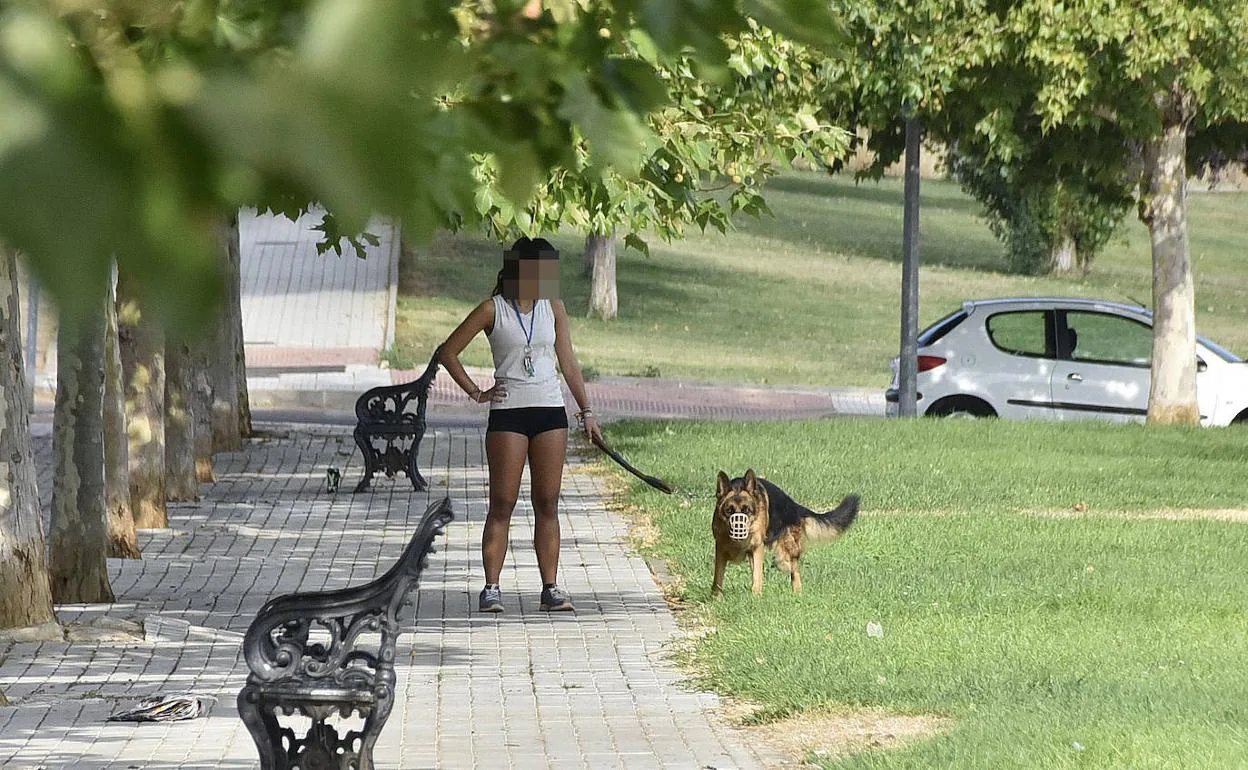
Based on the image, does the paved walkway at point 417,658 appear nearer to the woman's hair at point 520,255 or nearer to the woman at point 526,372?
the woman at point 526,372

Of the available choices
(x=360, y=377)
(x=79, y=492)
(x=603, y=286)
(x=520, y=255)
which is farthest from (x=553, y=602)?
(x=603, y=286)

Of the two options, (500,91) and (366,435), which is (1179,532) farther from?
(500,91)

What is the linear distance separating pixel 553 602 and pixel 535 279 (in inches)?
66.4

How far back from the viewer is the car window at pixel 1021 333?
65.8 feet

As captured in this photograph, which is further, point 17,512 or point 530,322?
point 530,322

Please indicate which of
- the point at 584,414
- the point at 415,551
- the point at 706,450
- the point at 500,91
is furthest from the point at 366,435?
the point at 500,91

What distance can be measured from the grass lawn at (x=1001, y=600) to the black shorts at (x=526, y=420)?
1228 mm

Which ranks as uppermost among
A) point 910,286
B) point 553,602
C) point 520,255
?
point 910,286

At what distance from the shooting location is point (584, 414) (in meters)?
9.80

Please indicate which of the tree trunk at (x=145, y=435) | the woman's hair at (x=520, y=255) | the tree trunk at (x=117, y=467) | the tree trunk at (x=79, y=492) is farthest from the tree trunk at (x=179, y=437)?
the woman's hair at (x=520, y=255)

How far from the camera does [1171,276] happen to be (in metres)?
19.8

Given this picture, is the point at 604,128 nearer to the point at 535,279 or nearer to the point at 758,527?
the point at 758,527

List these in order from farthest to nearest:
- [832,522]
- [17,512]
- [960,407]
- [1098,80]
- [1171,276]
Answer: [960,407] → [1171,276] → [1098,80] → [832,522] → [17,512]

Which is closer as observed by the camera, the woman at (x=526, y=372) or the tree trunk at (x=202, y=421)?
the woman at (x=526, y=372)
